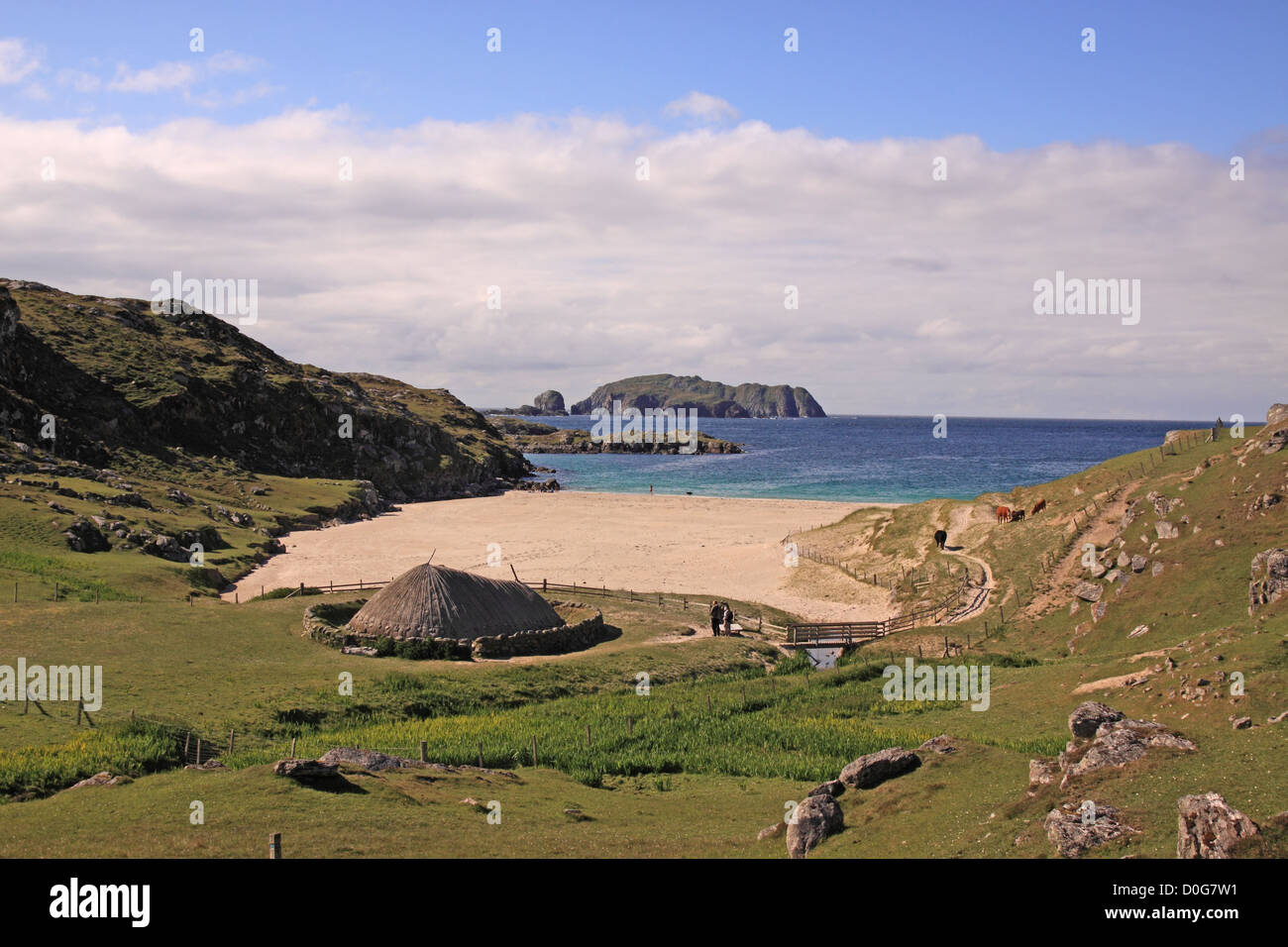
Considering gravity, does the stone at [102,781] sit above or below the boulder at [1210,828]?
below

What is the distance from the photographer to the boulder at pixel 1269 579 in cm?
3634

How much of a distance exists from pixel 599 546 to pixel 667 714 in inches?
2158

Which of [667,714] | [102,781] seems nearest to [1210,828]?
[667,714]

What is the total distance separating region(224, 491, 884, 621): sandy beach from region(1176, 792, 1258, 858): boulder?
4581cm

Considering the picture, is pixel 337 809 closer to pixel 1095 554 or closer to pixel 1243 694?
pixel 1243 694

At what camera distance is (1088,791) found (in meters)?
18.3

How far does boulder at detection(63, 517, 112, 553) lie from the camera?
6378cm

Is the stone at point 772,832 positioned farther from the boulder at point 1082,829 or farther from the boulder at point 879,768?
the boulder at point 1082,829

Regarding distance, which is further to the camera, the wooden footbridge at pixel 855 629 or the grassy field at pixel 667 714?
the wooden footbridge at pixel 855 629

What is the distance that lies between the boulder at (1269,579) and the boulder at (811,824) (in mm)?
26512

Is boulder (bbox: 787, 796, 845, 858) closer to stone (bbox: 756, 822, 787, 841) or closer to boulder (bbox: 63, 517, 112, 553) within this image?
stone (bbox: 756, 822, 787, 841)

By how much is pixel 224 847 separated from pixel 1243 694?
2580 cm

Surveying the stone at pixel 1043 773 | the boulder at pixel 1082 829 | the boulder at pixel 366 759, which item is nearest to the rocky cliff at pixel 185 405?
the boulder at pixel 366 759

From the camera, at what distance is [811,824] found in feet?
65.3
